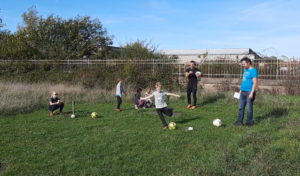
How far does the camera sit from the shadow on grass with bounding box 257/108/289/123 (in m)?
8.93

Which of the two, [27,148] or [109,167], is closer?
→ [109,167]

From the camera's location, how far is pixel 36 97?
42.2ft

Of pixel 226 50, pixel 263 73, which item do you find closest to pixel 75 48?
pixel 263 73

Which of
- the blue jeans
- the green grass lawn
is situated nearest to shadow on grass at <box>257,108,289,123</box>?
the green grass lawn

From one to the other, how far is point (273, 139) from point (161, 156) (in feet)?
8.71

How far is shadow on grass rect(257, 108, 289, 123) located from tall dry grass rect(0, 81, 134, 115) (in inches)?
254

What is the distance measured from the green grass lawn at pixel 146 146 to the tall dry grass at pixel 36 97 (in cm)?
128

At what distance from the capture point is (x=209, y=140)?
6488mm

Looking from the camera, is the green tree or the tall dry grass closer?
the tall dry grass

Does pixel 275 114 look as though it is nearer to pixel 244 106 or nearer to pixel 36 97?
pixel 244 106

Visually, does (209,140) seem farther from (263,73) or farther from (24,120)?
(263,73)

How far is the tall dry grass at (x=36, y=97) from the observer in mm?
10719

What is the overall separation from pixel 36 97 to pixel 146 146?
8506 mm

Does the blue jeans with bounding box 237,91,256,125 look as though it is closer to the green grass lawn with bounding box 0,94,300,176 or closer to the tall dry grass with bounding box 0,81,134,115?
the green grass lawn with bounding box 0,94,300,176
